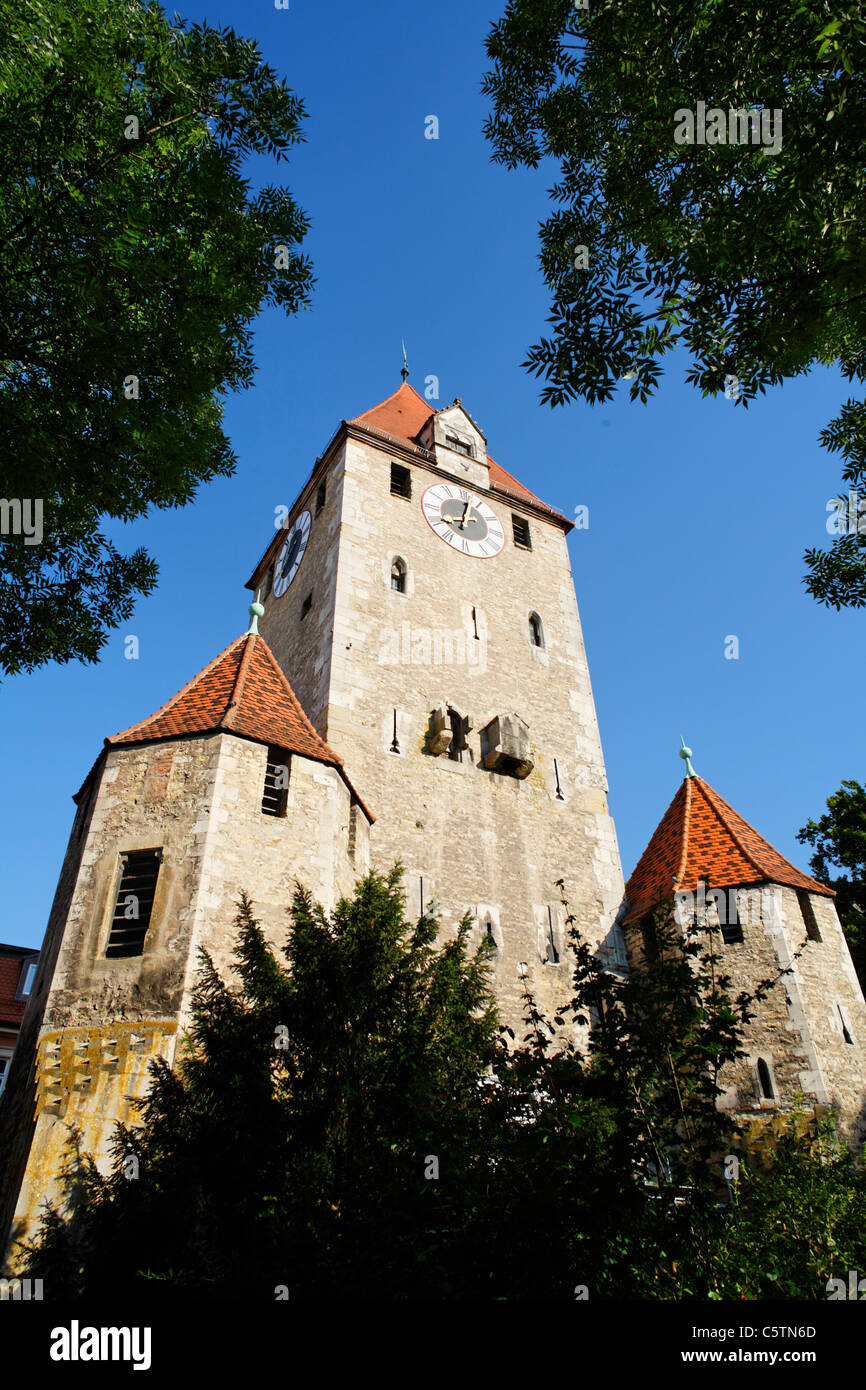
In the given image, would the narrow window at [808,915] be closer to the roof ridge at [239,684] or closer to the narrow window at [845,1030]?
the narrow window at [845,1030]

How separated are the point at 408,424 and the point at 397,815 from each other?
1408 cm

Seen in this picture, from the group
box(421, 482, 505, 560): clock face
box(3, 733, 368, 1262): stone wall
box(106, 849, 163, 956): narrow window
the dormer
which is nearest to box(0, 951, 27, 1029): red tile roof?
box(3, 733, 368, 1262): stone wall

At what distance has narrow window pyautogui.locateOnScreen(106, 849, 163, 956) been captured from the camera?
9234 mm

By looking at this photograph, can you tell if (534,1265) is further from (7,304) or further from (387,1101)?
(7,304)

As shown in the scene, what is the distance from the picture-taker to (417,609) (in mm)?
17578

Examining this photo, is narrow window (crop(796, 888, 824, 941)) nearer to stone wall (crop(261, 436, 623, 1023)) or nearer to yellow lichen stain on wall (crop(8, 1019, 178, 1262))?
stone wall (crop(261, 436, 623, 1023))

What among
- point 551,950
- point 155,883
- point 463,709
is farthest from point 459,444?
point 155,883

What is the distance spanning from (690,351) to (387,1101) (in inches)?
228

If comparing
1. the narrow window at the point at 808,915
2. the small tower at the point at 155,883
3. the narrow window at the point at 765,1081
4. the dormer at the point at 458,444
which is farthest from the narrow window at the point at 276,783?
the dormer at the point at 458,444

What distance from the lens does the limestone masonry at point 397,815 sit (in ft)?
29.3

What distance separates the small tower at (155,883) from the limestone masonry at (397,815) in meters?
0.03

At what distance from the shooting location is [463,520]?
2052 centimetres

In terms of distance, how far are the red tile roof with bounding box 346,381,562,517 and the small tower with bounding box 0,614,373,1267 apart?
11.6 meters
